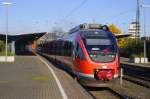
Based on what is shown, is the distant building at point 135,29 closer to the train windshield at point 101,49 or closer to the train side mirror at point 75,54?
the train side mirror at point 75,54

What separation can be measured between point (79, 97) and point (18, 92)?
255cm

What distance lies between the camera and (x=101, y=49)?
19984 millimetres

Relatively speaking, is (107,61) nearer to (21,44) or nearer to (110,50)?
(110,50)

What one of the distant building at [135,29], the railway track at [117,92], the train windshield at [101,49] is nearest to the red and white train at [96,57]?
the train windshield at [101,49]

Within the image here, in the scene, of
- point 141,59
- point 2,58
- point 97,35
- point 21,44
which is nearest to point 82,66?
point 97,35

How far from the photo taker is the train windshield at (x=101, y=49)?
19.7 m

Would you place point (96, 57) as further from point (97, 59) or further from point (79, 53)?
point (79, 53)

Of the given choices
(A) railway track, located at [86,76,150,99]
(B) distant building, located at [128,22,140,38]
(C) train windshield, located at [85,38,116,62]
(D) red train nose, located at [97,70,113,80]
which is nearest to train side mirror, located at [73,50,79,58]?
(C) train windshield, located at [85,38,116,62]

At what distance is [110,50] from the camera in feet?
65.6

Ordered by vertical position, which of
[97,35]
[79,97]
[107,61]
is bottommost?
[79,97]

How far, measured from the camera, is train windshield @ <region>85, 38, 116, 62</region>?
19.7 metres

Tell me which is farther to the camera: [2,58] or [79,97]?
[2,58]

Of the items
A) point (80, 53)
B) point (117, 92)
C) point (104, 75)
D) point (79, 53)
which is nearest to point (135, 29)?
point (79, 53)

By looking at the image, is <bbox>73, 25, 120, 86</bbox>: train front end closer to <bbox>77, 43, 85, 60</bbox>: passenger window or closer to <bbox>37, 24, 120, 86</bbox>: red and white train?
<bbox>37, 24, 120, 86</bbox>: red and white train
